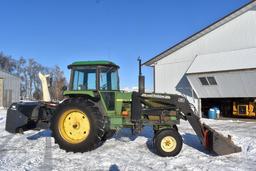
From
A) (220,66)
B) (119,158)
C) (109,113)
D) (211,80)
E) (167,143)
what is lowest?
(119,158)

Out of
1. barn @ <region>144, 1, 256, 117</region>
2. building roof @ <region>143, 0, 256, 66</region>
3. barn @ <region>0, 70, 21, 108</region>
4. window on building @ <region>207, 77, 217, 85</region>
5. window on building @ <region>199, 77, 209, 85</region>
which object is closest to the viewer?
barn @ <region>144, 1, 256, 117</region>

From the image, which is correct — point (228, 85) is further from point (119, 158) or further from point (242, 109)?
point (119, 158)

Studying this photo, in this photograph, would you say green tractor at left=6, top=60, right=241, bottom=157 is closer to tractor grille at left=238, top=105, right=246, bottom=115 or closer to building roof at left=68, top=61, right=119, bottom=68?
building roof at left=68, top=61, right=119, bottom=68

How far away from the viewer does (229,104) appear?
25047 mm

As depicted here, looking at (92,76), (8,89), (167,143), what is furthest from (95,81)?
(8,89)

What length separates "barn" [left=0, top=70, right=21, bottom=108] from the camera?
38.8 metres

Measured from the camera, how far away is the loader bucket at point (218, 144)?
8914mm

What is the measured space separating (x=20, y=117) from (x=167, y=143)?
5.21 metres

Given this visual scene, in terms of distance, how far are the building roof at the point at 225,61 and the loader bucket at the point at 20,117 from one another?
45.6 feet

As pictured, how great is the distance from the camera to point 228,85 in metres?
22.7

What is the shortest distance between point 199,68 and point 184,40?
11.7 feet

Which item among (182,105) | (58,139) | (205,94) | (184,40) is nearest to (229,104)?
(205,94)

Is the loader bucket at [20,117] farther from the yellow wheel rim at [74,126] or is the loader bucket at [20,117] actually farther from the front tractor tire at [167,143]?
the front tractor tire at [167,143]

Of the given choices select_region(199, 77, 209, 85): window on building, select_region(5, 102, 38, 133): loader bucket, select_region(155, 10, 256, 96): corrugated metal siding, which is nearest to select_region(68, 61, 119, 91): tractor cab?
select_region(5, 102, 38, 133): loader bucket
